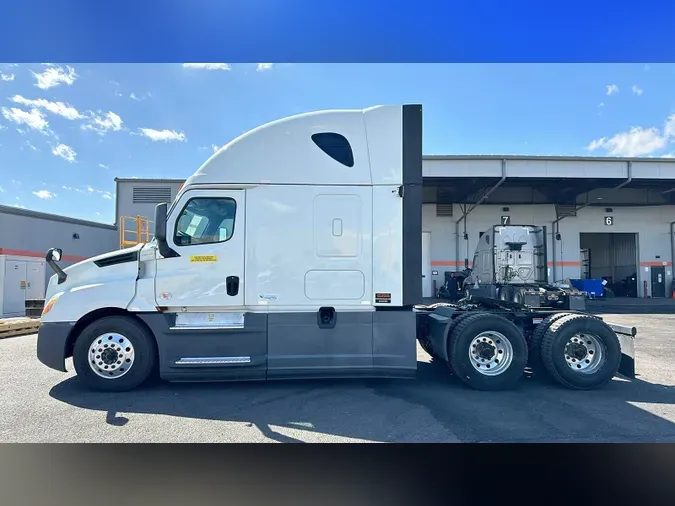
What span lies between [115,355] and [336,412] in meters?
3.17

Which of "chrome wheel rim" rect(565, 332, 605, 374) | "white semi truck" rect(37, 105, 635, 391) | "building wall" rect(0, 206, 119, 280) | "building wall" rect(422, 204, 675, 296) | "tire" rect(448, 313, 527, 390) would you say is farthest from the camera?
"building wall" rect(422, 204, 675, 296)

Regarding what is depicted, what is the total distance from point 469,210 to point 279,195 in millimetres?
21244

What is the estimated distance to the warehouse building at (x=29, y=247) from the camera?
15.0 meters

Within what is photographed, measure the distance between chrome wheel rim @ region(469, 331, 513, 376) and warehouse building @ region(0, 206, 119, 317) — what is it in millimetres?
18023

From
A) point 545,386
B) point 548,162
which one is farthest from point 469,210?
point 545,386

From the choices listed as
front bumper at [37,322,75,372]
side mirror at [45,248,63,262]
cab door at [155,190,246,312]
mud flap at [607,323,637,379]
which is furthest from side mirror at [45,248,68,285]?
mud flap at [607,323,637,379]

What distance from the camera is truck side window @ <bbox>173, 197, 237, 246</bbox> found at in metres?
5.14

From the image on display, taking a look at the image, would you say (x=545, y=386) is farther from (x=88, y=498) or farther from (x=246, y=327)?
(x=88, y=498)

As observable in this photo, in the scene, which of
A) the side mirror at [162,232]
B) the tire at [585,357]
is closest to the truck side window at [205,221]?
the side mirror at [162,232]

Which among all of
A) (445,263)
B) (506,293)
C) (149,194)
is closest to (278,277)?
(506,293)

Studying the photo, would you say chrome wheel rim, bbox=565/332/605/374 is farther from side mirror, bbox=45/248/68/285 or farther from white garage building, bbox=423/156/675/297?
white garage building, bbox=423/156/675/297

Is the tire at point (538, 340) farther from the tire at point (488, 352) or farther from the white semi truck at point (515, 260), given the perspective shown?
the white semi truck at point (515, 260)

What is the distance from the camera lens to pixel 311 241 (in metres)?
5.14

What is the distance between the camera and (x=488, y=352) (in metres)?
5.37
